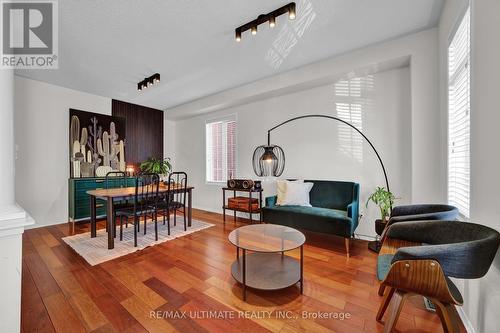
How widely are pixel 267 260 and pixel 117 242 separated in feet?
7.18

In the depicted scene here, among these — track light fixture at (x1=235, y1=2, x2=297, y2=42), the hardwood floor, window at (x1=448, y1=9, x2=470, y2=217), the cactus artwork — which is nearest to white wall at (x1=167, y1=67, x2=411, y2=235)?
window at (x1=448, y1=9, x2=470, y2=217)

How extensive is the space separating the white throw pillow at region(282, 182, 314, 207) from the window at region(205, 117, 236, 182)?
67.1 inches

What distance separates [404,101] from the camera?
9.39 feet

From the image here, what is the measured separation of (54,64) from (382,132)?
4879 mm

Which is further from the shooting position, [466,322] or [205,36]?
[205,36]

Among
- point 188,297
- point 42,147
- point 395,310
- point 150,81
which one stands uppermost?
point 150,81

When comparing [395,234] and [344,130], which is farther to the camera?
[344,130]

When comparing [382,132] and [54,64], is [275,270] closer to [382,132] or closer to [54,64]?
[382,132]

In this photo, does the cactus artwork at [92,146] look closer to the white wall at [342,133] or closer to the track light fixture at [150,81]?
the track light fixture at [150,81]

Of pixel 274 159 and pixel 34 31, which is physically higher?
pixel 34 31

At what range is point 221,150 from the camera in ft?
16.6

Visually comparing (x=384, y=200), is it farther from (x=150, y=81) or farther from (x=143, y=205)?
(x=150, y=81)

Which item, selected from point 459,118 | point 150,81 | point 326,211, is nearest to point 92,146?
point 150,81

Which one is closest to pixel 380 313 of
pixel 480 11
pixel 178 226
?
pixel 480 11
